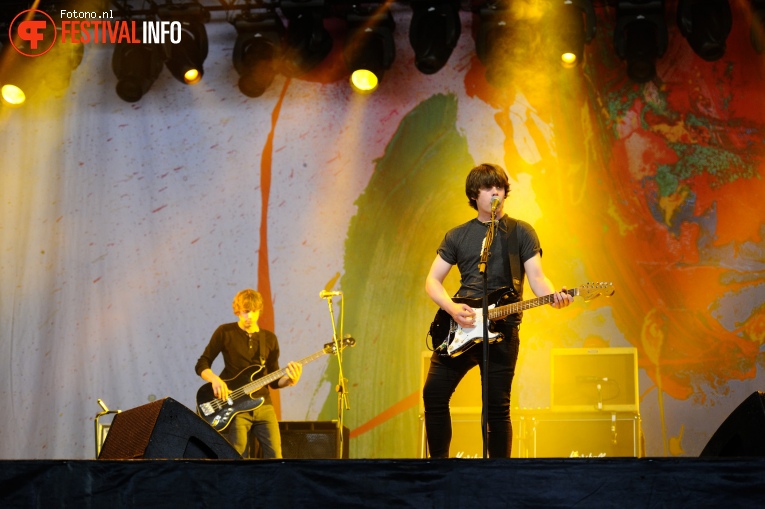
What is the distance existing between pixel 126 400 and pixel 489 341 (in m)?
4.69

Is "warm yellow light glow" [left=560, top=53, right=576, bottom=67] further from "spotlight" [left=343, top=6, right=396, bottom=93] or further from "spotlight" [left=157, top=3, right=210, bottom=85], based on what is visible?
"spotlight" [left=157, top=3, right=210, bottom=85]

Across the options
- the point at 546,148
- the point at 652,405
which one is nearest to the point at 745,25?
the point at 546,148

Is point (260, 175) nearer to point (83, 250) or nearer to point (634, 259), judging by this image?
point (83, 250)

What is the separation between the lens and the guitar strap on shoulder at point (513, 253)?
4.95m

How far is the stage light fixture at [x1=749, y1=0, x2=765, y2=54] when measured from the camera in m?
7.70

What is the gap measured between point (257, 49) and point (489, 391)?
4.94m

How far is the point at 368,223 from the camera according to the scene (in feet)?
27.3

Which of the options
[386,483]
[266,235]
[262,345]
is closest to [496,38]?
[266,235]

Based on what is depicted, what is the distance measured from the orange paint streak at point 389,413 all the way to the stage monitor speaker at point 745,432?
4.44m

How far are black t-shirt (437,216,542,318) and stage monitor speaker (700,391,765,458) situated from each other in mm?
1581

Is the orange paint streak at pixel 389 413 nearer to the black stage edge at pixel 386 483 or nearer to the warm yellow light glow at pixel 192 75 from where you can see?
the warm yellow light glow at pixel 192 75

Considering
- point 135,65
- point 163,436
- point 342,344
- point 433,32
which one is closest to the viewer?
point 163,436

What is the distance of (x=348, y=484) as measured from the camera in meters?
3.10

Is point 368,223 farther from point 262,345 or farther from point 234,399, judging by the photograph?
point 234,399
